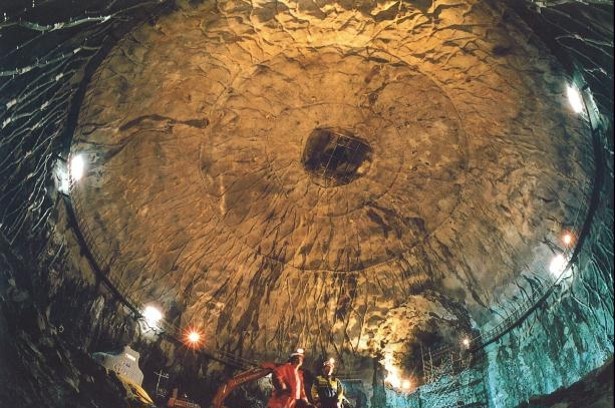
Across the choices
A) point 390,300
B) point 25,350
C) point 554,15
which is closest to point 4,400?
point 25,350

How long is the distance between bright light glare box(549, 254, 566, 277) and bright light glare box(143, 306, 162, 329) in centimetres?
660

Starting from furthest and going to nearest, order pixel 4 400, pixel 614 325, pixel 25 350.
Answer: pixel 614 325, pixel 25 350, pixel 4 400

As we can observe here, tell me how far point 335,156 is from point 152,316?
421 centimetres

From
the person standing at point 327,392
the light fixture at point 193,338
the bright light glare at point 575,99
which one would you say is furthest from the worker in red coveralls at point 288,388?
the bright light glare at point 575,99

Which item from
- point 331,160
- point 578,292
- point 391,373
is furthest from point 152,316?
point 578,292

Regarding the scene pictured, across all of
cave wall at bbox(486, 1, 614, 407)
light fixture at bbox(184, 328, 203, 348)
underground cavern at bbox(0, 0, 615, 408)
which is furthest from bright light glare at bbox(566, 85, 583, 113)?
light fixture at bbox(184, 328, 203, 348)

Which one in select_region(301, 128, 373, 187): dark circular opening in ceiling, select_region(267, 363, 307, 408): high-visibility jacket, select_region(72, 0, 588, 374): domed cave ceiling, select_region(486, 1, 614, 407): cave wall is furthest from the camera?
select_region(301, 128, 373, 187): dark circular opening in ceiling

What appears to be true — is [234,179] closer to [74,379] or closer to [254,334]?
[254,334]

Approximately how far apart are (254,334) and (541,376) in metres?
4.86

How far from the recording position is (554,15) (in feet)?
22.1

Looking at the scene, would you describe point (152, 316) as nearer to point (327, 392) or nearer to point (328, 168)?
point (327, 392)

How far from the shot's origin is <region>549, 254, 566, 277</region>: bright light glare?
28.4 feet

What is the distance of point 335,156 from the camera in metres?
9.45

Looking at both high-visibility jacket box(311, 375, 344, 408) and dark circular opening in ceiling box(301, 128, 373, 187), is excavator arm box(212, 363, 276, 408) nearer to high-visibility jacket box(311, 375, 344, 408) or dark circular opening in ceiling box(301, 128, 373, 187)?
high-visibility jacket box(311, 375, 344, 408)
